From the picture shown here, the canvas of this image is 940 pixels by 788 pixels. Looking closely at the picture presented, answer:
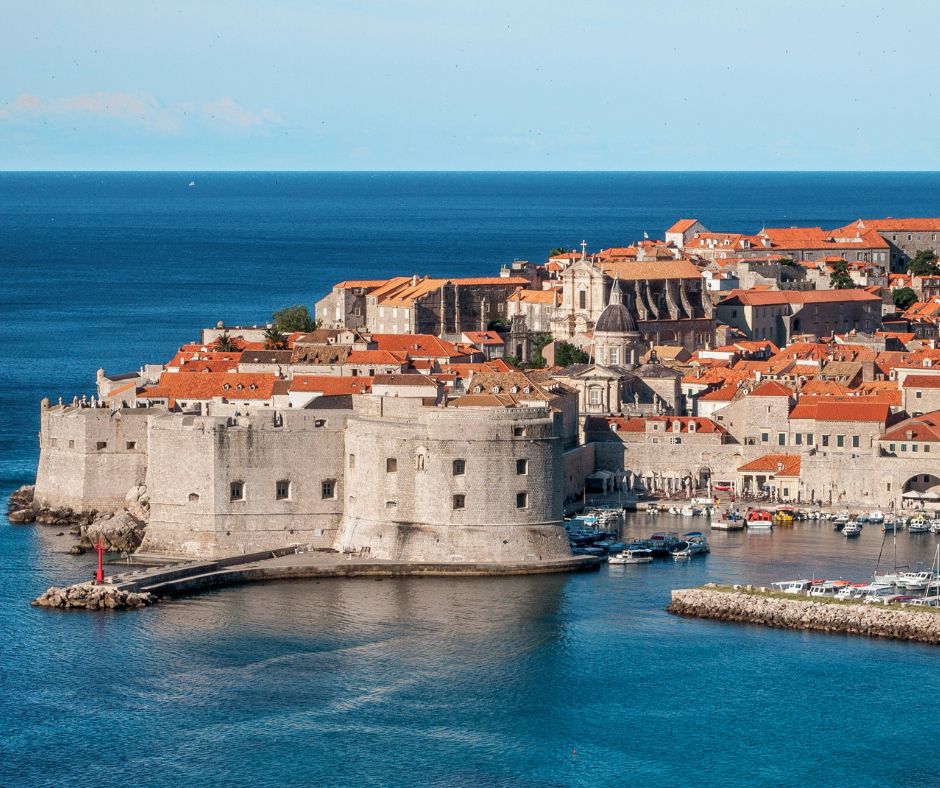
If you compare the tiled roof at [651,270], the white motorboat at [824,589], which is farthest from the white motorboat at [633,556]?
the tiled roof at [651,270]

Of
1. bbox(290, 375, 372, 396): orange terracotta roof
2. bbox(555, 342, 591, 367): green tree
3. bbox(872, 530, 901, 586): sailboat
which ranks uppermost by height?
bbox(555, 342, 591, 367): green tree

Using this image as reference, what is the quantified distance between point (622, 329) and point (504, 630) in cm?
3168

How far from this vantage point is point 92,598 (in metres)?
47.4

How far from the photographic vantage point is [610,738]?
39.2 meters

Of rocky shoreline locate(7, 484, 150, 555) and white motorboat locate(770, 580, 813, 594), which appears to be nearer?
white motorboat locate(770, 580, 813, 594)

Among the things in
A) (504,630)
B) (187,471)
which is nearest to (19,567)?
(187,471)

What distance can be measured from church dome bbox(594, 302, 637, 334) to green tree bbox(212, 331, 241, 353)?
41.8 ft

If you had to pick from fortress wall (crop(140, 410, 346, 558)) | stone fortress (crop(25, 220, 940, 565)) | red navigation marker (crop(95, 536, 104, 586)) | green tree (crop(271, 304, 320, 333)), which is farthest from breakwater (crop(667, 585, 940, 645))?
green tree (crop(271, 304, 320, 333))

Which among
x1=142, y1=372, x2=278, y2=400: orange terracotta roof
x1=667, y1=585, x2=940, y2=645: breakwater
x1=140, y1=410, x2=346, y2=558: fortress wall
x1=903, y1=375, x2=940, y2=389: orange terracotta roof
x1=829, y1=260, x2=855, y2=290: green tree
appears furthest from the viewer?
x1=829, y1=260, x2=855, y2=290: green tree

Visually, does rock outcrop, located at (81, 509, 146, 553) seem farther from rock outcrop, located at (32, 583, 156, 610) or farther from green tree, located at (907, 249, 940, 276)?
green tree, located at (907, 249, 940, 276)

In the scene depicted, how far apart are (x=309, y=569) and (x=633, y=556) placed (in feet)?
26.1

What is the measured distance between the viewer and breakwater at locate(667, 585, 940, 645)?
147 feet

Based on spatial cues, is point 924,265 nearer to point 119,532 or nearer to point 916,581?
point 916,581

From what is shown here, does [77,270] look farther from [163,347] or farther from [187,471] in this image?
[187,471]
